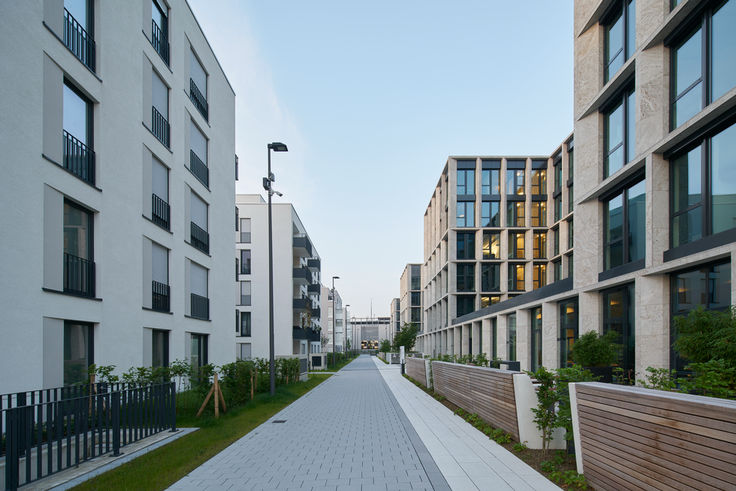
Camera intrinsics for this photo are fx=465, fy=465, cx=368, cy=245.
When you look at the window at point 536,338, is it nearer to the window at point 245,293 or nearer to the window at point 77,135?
the window at point 77,135

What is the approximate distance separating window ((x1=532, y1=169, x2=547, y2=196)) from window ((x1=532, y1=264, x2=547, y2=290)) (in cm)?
647

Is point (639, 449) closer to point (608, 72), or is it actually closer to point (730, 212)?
point (730, 212)

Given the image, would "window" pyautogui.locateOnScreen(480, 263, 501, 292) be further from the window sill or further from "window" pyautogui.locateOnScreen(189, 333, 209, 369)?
the window sill

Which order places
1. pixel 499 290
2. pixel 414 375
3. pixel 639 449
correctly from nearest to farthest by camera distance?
pixel 639 449 < pixel 414 375 < pixel 499 290

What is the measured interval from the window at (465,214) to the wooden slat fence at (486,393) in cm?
2931

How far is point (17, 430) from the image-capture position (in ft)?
17.6

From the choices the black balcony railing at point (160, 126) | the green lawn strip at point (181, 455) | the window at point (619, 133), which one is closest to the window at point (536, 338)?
the window at point (619, 133)

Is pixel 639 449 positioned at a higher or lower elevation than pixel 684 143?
lower

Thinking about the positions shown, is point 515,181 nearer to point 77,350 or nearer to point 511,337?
point 511,337

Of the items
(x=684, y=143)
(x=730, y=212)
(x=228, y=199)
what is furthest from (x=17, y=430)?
(x=228, y=199)

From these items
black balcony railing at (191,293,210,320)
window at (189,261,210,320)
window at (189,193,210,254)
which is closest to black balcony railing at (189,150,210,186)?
window at (189,193,210,254)

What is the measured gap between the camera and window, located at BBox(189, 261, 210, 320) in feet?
64.0

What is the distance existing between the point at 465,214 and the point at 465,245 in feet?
9.23

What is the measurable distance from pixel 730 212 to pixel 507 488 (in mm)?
8569
